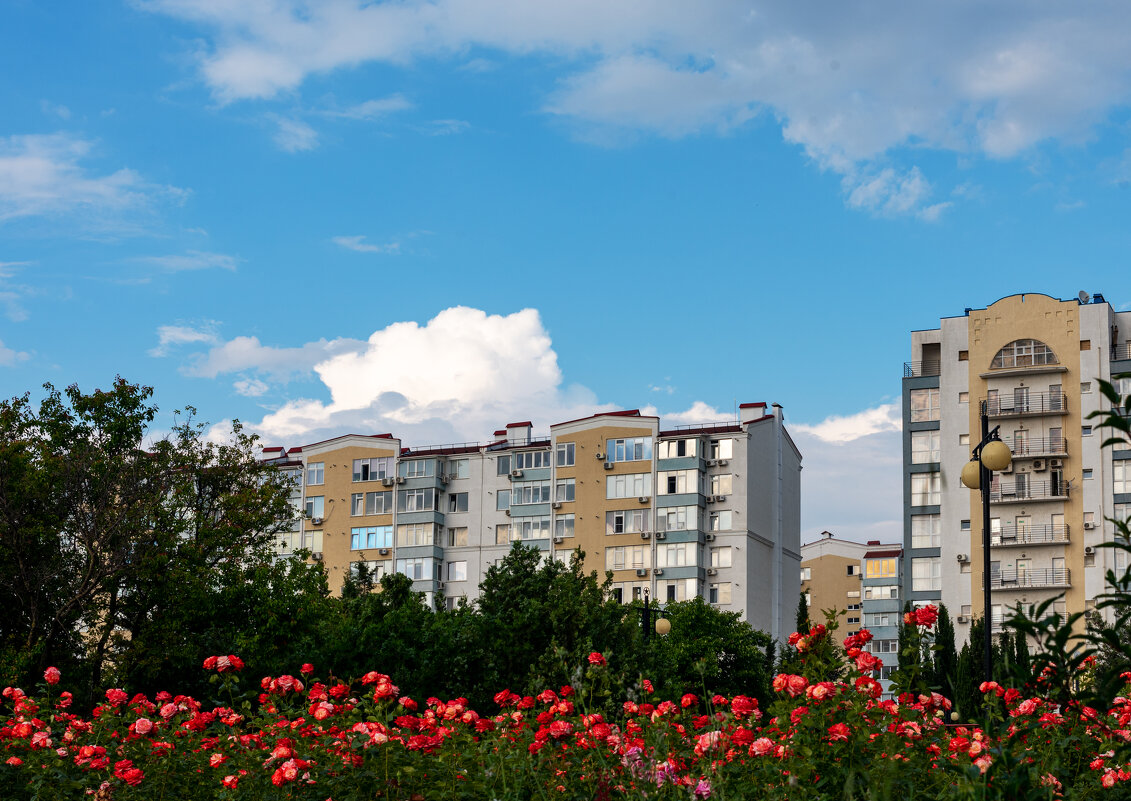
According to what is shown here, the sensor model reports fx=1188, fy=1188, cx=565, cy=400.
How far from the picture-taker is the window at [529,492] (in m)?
69.6

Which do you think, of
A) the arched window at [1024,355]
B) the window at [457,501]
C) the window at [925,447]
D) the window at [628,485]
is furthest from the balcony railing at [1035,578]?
the window at [457,501]

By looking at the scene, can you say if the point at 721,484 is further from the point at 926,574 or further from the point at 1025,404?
the point at 1025,404

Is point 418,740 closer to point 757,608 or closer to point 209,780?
point 209,780

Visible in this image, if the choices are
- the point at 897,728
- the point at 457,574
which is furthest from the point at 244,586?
the point at 457,574

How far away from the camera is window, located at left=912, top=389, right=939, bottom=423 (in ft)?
204

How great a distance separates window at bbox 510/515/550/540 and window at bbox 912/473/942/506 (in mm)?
20684

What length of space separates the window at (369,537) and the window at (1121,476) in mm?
40388

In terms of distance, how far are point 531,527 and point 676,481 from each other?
9.20 metres

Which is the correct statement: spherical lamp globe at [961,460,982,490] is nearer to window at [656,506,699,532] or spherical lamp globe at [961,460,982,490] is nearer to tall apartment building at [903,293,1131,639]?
tall apartment building at [903,293,1131,639]

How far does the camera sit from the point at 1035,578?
190 ft

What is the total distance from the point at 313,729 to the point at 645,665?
19886 millimetres

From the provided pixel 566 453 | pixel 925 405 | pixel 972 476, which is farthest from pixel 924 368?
pixel 972 476

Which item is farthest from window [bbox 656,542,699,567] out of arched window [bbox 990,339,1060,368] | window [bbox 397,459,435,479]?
arched window [bbox 990,339,1060,368]

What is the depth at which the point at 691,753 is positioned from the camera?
7.99 metres
